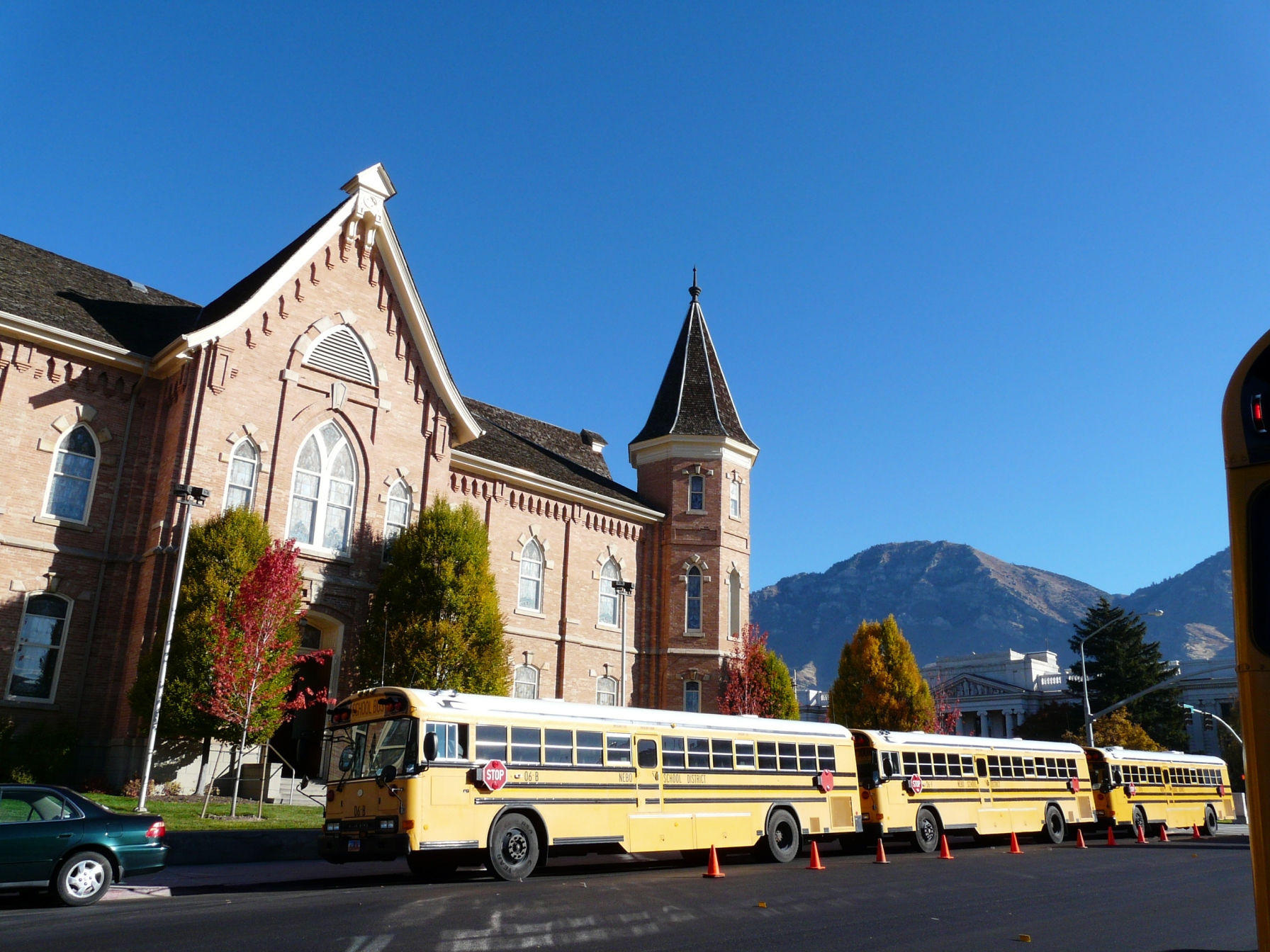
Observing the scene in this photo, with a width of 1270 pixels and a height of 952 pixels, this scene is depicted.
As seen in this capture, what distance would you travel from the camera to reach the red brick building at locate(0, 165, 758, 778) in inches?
941

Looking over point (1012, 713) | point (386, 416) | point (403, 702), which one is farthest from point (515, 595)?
point (1012, 713)

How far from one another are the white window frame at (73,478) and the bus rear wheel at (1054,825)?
26.1 m

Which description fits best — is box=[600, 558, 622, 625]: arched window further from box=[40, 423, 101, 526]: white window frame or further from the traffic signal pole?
the traffic signal pole

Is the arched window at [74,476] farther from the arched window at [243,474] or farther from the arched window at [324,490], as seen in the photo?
the arched window at [324,490]

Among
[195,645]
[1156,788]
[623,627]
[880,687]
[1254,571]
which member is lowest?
[1156,788]

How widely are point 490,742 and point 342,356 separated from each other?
16.2m

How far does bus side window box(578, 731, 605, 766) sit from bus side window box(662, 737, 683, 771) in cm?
145

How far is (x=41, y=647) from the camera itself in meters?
23.7

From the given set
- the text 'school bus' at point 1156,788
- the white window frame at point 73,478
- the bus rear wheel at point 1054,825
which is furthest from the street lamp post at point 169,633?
the text 'school bus' at point 1156,788

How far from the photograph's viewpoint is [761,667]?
1480 inches

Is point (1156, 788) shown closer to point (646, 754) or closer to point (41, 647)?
point (646, 754)

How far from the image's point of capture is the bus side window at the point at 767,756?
20.0 metres

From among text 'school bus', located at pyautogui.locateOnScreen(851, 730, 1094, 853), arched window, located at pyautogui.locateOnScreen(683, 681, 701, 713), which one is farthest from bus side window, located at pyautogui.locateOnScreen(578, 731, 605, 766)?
arched window, located at pyautogui.locateOnScreen(683, 681, 701, 713)

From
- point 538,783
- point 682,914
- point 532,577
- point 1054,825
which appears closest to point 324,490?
point 532,577
